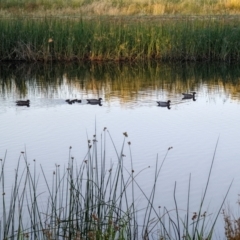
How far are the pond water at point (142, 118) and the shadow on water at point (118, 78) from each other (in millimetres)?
18

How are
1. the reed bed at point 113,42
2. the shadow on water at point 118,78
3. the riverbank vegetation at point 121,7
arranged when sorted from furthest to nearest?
1. the riverbank vegetation at point 121,7
2. the reed bed at point 113,42
3. the shadow on water at point 118,78

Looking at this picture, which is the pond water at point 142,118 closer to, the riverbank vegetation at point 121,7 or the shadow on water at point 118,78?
the shadow on water at point 118,78

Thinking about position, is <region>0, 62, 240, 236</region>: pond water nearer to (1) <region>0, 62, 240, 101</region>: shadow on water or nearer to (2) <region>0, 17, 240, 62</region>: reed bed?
(1) <region>0, 62, 240, 101</region>: shadow on water

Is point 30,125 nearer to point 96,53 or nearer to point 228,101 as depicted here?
point 228,101

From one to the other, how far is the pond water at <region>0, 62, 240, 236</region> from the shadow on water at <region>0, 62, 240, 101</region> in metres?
0.02

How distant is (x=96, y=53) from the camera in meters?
14.6

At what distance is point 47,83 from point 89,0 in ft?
52.2

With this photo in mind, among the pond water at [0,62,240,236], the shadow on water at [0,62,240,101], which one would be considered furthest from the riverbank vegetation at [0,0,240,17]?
the pond water at [0,62,240,236]

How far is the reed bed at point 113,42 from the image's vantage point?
46.7 feet

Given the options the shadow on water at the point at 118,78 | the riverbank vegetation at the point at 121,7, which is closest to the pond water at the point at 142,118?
the shadow on water at the point at 118,78

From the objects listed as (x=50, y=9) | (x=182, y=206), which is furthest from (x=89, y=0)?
(x=182, y=206)

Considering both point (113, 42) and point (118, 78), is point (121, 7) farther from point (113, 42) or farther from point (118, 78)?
point (118, 78)

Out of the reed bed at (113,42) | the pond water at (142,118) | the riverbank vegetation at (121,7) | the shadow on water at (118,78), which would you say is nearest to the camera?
the pond water at (142,118)

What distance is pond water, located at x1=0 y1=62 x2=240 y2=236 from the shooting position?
659 cm
